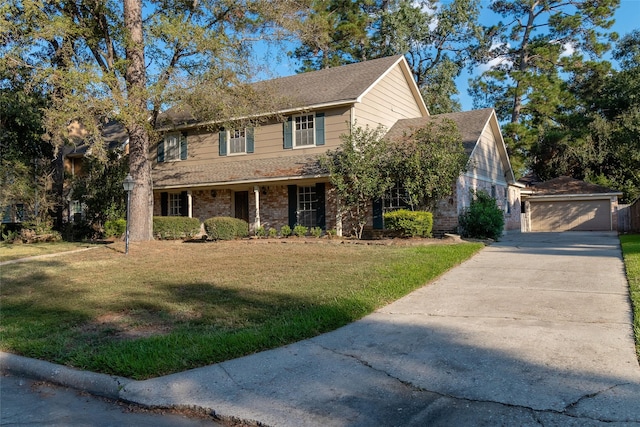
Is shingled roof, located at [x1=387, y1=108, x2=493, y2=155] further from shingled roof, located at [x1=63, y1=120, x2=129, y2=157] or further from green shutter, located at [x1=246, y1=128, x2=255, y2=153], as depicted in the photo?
shingled roof, located at [x1=63, y1=120, x2=129, y2=157]

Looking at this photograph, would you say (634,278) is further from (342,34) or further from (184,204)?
(342,34)

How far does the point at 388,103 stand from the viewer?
1975 cm

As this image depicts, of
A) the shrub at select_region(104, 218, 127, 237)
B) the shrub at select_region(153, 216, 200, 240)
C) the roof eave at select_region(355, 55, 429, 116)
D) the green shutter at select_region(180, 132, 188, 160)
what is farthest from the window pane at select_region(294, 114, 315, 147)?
the shrub at select_region(104, 218, 127, 237)

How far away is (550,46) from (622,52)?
15.8ft

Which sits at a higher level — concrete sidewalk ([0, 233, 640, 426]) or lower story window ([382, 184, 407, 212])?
lower story window ([382, 184, 407, 212])

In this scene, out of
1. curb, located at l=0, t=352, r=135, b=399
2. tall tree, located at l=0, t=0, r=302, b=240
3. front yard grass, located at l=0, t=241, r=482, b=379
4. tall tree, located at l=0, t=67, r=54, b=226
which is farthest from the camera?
tall tree, located at l=0, t=67, r=54, b=226

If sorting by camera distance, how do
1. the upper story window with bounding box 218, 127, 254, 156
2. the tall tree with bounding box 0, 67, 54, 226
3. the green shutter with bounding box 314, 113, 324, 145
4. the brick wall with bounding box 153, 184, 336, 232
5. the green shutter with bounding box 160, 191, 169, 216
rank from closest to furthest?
the brick wall with bounding box 153, 184, 336, 232, the green shutter with bounding box 314, 113, 324, 145, the tall tree with bounding box 0, 67, 54, 226, the upper story window with bounding box 218, 127, 254, 156, the green shutter with bounding box 160, 191, 169, 216

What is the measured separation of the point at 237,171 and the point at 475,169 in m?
9.31

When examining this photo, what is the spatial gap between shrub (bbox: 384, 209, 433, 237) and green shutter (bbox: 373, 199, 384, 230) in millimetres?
1594

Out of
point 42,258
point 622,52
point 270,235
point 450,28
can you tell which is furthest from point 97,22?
point 622,52

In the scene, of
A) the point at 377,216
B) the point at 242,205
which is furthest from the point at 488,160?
the point at 242,205

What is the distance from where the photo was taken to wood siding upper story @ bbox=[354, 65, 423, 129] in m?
18.0

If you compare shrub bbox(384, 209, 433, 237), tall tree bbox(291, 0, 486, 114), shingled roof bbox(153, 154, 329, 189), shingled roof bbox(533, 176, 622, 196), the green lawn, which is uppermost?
tall tree bbox(291, 0, 486, 114)

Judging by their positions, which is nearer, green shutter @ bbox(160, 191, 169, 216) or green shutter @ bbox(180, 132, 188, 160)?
green shutter @ bbox(180, 132, 188, 160)
